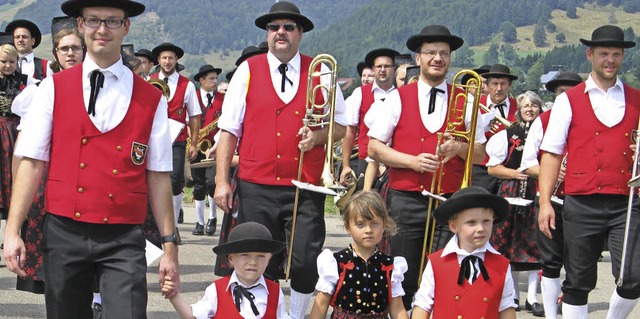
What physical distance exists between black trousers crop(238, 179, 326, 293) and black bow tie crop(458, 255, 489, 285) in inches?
67.9

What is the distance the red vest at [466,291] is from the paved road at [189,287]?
3.32 m

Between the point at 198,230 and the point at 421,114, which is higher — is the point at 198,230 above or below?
below

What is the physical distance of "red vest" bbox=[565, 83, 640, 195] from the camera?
742cm

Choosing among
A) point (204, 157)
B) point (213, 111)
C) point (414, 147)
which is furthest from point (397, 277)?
point (213, 111)

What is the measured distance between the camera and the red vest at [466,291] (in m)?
5.95

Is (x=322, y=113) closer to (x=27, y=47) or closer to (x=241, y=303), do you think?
(x=241, y=303)

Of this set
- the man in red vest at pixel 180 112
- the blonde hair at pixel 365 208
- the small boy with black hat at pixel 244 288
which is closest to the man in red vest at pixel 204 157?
the man in red vest at pixel 180 112

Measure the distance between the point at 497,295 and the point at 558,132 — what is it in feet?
6.41

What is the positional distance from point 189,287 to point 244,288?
4.38 metres

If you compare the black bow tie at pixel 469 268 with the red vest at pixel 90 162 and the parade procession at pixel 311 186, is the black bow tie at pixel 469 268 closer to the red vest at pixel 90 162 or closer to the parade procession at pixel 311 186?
the parade procession at pixel 311 186

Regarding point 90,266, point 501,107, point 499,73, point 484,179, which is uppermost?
point 499,73

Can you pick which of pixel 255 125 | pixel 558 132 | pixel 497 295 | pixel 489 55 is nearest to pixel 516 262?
pixel 558 132

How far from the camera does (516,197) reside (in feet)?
32.9

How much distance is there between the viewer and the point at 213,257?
41.3ft
